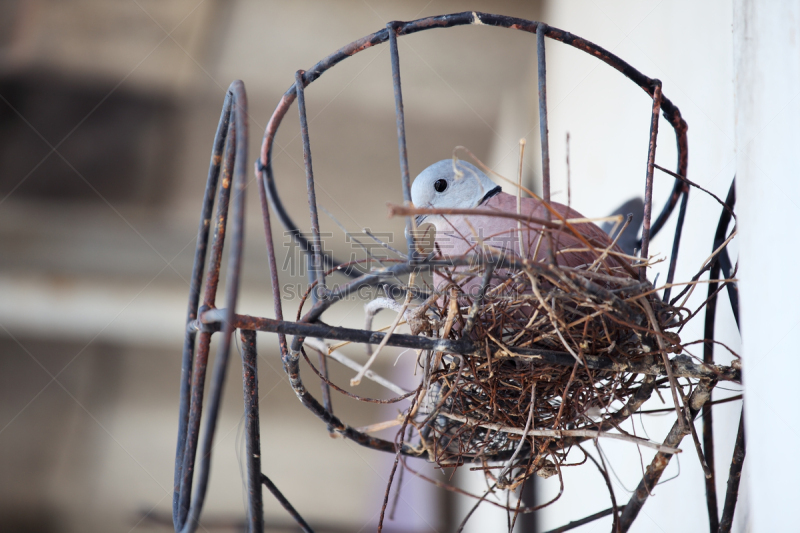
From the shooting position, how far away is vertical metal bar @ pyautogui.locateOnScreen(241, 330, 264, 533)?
41cm

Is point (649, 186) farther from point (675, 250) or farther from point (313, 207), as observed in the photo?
point (313, 207)

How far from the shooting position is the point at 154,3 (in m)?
1.27

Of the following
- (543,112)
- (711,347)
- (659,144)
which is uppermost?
(659,144)

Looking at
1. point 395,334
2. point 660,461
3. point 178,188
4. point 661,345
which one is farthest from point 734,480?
point 178,188

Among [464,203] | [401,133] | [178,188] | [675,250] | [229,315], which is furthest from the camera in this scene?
[178,188]

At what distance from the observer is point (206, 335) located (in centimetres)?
37

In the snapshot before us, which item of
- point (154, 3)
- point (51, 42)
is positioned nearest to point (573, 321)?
point (154, 3)

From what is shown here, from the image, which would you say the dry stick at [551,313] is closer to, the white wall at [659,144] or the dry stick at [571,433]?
the dry stick at [571,433]

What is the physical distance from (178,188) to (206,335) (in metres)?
1.36

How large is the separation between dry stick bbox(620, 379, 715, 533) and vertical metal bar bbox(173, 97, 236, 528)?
330 mm

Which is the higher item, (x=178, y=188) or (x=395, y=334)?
(x=178, y=188)

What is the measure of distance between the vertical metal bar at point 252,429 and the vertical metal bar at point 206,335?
0.10ft

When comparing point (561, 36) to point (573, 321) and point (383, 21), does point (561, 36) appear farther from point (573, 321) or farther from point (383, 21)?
point (383, 21)

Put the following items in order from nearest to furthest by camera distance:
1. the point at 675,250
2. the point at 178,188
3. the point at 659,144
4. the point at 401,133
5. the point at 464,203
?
the point at 401,133 < the point at 675,250 < the point at 464,203 < the point at 659,144 < the point at 178,188
